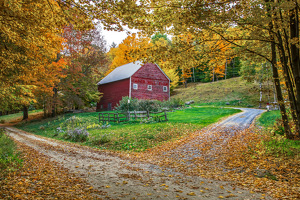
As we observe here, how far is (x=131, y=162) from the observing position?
896 centimetres

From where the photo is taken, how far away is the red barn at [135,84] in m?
33.6

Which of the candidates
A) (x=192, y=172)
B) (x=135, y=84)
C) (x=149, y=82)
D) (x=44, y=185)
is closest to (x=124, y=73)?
(x=135, y=84)

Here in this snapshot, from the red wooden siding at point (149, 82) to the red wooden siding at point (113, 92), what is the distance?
1.39 meters

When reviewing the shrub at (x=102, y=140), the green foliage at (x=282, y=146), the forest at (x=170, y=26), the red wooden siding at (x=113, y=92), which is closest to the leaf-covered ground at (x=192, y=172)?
the green foliage at (x=282, y=146)

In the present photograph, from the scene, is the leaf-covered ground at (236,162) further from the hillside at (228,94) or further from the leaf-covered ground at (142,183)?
the hillside at (228,94)

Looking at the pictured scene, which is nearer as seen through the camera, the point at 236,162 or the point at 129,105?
the point at 236,162

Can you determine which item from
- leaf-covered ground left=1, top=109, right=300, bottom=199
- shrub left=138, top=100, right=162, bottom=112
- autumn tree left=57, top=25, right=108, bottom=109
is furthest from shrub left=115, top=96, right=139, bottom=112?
leaf-covered ground left=1, top=109, right=300, bottom=199

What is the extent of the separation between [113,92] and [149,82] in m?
6.23

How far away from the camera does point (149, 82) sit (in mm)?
35250

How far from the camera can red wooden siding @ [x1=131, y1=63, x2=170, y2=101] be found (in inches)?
1332

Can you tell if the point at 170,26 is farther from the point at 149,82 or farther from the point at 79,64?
the point at 149,82

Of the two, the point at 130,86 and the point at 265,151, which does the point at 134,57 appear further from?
the point at 130,86

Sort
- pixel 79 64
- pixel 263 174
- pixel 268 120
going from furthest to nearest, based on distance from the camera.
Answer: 1. pixel 79 64
2. pixel 268 120
3. pixel 263 174

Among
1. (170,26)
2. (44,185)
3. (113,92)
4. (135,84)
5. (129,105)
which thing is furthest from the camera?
(113,92)
